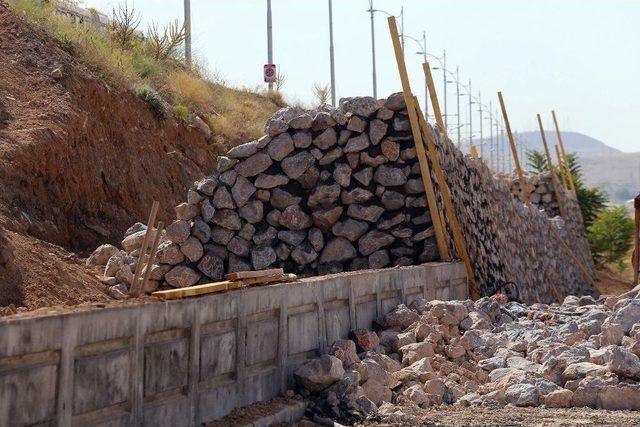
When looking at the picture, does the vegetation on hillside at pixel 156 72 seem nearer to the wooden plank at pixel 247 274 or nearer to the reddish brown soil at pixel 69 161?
the reddish brown soil at pixel 69 161

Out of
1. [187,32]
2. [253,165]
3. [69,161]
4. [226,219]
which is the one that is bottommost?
[226,219]

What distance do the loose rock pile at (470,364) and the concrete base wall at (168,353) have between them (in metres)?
0.46

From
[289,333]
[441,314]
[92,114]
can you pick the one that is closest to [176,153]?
[92,114]

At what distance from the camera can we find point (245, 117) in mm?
33062

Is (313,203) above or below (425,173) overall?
below

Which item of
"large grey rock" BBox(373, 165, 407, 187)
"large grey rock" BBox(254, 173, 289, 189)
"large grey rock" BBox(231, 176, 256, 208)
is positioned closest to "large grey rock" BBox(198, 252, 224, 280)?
"large grey rock" BBox(231, 176, 256, 208)

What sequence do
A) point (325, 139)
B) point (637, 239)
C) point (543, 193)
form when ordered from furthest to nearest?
point (543, 193)
point (637, 239)
point (325, 139)

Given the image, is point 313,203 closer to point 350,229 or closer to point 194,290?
point 350,229

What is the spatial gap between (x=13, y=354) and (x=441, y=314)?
A: 7860 mm

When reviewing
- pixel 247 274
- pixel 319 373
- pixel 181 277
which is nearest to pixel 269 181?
pixel 181 277

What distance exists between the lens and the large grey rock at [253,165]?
18.0 metres

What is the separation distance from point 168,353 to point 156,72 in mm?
21722

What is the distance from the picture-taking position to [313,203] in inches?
722

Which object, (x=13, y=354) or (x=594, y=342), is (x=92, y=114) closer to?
(x=594, y=342)
